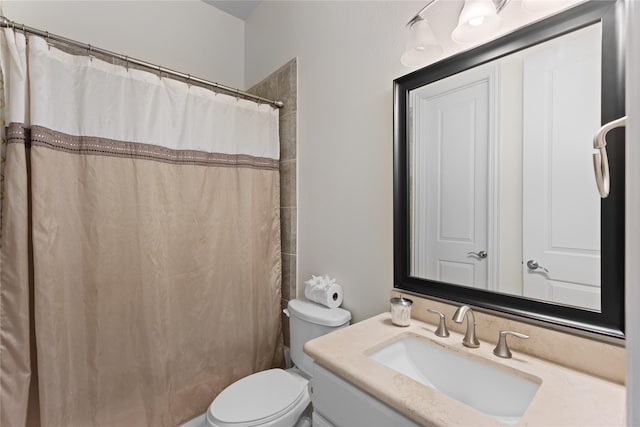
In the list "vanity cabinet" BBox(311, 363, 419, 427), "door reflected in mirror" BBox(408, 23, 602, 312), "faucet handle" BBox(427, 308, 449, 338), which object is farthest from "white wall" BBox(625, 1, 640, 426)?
"faucet handle" BBox(427, 308, 449, 338)

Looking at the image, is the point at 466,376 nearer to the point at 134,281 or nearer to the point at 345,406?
the point at 345,406

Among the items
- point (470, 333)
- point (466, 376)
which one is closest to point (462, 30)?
point (470, 333)

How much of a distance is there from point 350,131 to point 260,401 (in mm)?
1315

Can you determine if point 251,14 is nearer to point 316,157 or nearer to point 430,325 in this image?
point 316,157

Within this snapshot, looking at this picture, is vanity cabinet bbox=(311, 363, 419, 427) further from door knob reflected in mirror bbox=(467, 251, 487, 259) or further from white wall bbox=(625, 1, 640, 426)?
door knob reflected in mirror bbox=(467, 251, 487, 259)

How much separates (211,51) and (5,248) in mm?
1814

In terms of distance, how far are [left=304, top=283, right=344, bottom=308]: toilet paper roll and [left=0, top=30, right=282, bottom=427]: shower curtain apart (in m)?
0.43

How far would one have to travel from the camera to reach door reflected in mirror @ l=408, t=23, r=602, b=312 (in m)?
0.79

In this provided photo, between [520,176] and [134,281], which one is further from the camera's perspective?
[134,281]

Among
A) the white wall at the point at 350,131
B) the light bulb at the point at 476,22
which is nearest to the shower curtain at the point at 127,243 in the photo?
the white wall at the point at 350,131

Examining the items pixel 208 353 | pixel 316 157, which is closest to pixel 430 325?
pixel 316 157

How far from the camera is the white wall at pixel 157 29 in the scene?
1585 mm

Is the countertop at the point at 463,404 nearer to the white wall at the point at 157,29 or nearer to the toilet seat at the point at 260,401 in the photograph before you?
the toilet seat at the point at 260,401

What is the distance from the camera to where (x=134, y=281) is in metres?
1.36
